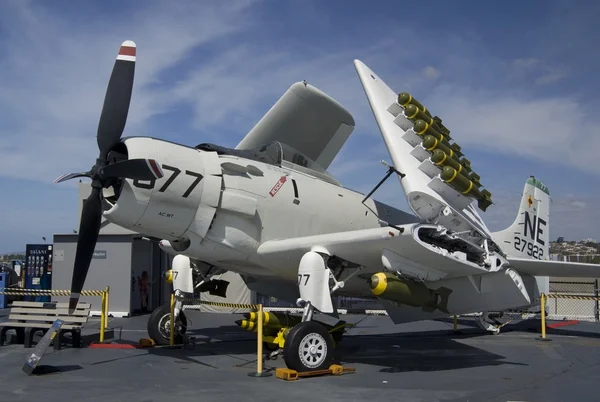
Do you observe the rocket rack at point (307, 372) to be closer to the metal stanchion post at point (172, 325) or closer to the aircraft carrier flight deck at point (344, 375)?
the aircraft carrier flight deck at point (344, 375)

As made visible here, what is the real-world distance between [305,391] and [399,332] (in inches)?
305

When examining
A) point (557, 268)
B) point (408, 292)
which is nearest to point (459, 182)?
point (408, 292)

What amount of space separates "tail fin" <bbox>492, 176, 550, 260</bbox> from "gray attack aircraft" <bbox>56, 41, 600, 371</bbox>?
2675 mm

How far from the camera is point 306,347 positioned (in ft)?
27.9

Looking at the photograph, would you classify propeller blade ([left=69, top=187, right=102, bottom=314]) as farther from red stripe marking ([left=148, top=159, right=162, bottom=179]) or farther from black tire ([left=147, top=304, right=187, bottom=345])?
black tire ([left=147, top=304, right=187, bottom=345])

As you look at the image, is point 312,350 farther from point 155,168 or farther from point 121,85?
point 121,85

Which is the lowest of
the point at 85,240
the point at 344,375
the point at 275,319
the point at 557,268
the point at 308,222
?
the point at 344,375

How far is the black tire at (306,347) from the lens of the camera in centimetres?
830

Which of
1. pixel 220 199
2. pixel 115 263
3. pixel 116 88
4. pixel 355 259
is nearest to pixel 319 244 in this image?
pixel 355 259

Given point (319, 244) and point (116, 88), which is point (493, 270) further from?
point (116, 88)

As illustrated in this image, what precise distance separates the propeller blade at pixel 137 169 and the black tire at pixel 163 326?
4.04m

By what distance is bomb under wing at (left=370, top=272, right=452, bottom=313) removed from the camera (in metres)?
8.84

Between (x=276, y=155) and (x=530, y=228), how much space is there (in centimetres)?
751

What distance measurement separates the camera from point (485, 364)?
9.68m
